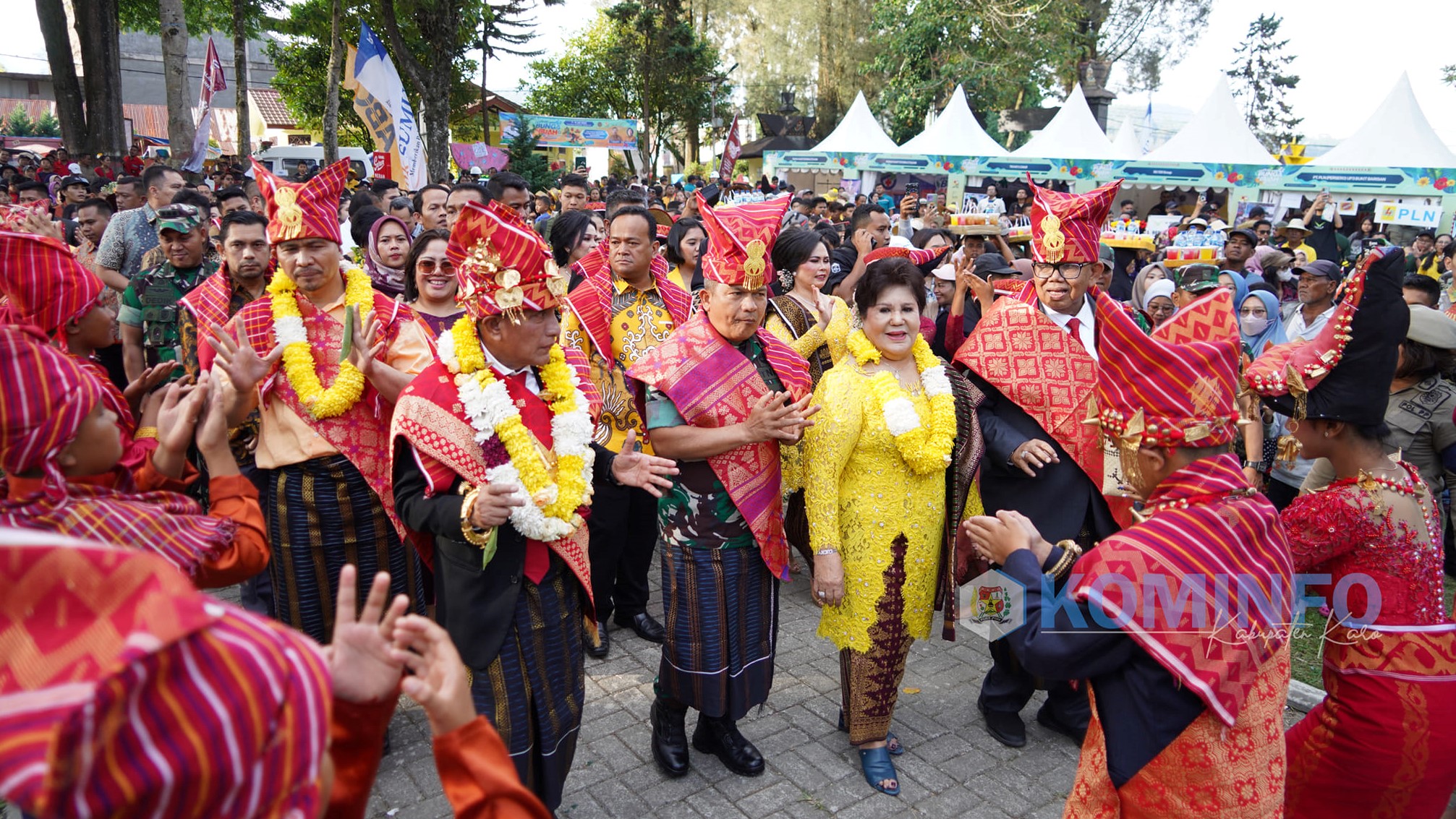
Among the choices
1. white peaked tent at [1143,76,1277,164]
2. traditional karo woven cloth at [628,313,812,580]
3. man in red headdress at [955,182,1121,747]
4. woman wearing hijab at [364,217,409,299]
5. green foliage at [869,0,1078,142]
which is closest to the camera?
traditional karo woven cloth at [628,313,812,580]

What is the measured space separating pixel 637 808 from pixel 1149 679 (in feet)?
7.26

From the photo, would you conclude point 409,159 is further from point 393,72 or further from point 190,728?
point 190,728

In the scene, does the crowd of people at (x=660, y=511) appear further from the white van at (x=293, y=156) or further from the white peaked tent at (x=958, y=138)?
the white van at (x=293, y=156)

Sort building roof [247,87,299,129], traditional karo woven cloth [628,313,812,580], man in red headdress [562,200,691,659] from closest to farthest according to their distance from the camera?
1. traditional karo woven cloth [628,313,812,580]
2. man in red headdress [562,200,691,659]
3. building roof [247,87,299,129]

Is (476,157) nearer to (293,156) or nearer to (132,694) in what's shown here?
(293,156)

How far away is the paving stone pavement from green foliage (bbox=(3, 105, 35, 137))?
59946mm

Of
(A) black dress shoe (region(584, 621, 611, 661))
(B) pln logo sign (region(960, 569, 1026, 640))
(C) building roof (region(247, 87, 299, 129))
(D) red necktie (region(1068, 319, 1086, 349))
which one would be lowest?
(A) black dress shoe (region(584, 621, 611, 661))

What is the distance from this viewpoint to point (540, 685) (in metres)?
2.98

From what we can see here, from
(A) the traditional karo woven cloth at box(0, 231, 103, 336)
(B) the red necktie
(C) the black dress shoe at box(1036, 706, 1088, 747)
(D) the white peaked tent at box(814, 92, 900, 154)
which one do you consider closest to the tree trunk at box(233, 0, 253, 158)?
(D) the white peaked tent at box(814, 92, 900, 154)

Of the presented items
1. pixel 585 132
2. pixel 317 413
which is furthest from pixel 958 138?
pixel 317 413

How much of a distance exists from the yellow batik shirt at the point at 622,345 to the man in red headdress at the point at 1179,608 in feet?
9.03

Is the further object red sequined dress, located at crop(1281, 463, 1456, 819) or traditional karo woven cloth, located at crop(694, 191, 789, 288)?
traditional karo woven cloth, located at crop(694, 191, 789, 288)

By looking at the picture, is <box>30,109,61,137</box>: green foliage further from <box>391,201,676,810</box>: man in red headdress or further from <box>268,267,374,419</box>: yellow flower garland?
<box>391,201,676,810</box>: man in red headdress

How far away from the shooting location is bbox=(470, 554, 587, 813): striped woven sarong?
9.55 feet
